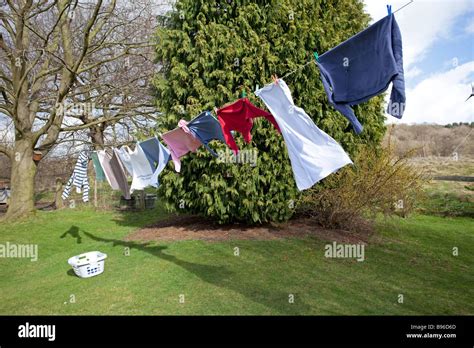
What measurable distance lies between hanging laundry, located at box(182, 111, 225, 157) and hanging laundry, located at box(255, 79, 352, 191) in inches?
52.6

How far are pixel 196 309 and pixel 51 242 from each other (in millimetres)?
6780

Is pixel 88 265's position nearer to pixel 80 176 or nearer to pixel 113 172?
pixel 113 172

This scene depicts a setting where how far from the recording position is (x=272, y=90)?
484cm

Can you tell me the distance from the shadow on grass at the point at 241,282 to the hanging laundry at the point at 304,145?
6.41 ft

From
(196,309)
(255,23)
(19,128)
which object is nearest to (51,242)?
(19,128)

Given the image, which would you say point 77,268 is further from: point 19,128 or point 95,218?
point 19,128

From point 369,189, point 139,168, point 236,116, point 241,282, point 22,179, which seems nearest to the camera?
point 236,116

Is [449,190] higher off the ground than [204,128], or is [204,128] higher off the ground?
[204,128]

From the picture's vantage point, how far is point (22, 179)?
12680 mm

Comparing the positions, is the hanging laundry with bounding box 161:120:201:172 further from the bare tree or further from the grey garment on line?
the bare tree

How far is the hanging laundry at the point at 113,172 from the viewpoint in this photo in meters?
7.81

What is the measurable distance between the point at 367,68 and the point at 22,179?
12862mm

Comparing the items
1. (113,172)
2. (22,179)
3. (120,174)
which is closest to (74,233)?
(22,179)

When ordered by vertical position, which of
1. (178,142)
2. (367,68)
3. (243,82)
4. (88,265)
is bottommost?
(88,265)
